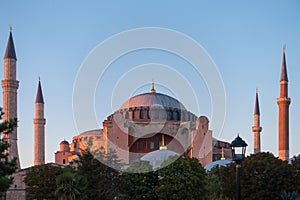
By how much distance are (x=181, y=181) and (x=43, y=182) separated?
869cm

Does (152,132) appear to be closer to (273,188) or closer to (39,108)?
(39,108)

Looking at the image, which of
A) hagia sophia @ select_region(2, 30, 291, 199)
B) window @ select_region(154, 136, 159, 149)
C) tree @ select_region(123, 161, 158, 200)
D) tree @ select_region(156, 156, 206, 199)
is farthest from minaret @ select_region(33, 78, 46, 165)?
tree @ select_region(156, 156, 206, 199)

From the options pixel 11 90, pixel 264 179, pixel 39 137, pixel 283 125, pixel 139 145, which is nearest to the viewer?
pixel 264 179

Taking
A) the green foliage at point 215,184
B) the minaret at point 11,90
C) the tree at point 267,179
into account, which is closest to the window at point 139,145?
the green foliage at point 215,184

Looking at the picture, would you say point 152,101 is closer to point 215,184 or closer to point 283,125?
point 283,125

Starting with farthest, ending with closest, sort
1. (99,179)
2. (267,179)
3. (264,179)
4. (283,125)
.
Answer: (283,125)
(264,179)
(267,179)
(99,179)

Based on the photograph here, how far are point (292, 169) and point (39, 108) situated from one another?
90.2 ft

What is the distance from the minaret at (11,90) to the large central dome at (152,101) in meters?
13.9

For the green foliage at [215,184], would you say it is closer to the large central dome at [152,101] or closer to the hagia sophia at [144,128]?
the hagia sophia at [144,128]

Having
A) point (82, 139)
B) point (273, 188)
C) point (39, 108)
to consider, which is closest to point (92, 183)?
point (273, 188)

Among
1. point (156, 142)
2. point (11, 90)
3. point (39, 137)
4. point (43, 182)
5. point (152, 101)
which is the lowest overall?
point (43, 182)

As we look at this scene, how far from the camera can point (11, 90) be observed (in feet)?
123

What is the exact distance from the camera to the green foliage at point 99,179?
24.0 metres

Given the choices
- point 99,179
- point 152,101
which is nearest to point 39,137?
point 152,101
